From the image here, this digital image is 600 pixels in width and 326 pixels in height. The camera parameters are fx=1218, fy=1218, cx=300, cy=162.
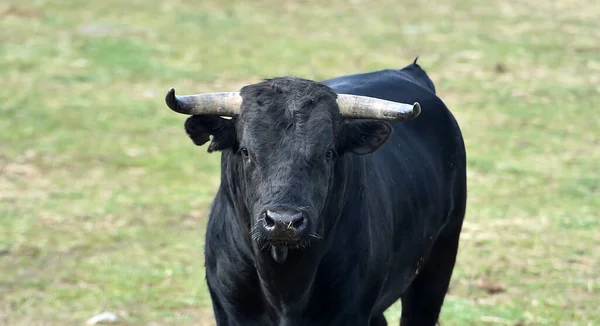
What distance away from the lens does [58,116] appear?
556 inches

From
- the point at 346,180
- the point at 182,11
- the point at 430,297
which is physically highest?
the point at 182,11

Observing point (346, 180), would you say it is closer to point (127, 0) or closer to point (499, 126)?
point (499, 126)

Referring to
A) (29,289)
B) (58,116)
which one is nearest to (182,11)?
(58,116)

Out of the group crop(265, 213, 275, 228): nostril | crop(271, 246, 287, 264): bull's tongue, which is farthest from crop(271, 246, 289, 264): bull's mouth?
crop(265, 213, 275, 228): nostril

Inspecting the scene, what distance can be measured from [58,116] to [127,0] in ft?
20.1

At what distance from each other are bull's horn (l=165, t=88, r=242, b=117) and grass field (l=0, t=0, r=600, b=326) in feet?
9.98

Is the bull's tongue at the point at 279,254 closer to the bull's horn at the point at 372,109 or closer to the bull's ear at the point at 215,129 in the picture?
the bull's ear at the point at 215,129

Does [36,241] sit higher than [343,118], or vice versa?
[343,118]

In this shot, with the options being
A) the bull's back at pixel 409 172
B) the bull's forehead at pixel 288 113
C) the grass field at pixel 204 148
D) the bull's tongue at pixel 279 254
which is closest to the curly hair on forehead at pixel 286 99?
the bull's forehead at pixel 288 113

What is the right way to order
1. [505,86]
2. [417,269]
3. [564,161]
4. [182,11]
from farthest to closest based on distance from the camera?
[182,11]
[505,86]
[564,161]
[417,269]

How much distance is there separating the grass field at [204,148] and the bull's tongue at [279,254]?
292cm

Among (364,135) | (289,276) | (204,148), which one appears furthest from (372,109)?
(204,148)

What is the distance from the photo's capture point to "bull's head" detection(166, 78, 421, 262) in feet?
16.5

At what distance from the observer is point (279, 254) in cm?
541
